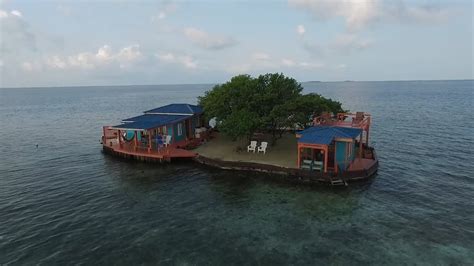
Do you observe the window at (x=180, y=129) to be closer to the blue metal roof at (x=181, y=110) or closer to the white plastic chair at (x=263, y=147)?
the blue metal roof at (x=181, y=110)

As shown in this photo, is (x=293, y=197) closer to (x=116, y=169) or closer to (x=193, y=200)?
(x=193, y=200)

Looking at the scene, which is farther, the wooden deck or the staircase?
the wooden deck

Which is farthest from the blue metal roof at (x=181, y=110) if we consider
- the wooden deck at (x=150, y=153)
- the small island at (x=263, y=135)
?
the wooden deck at (x=150, y=153)

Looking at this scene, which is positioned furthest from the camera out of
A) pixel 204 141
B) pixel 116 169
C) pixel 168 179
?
pixel 204 141

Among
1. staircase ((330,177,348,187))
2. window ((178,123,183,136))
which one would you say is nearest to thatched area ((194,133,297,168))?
staircase ((330,177,348,187))

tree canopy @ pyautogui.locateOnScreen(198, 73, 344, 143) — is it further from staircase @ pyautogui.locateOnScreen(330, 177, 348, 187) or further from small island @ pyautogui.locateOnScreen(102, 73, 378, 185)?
staircase @ pyautogui.locateOnScreen(330, 177, 348, 187)

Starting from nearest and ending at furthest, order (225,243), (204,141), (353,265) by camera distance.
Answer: (353,265) < (225,243) < (204,141)

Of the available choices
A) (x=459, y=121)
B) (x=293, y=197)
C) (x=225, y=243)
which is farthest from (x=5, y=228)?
(x=459, y=121)
